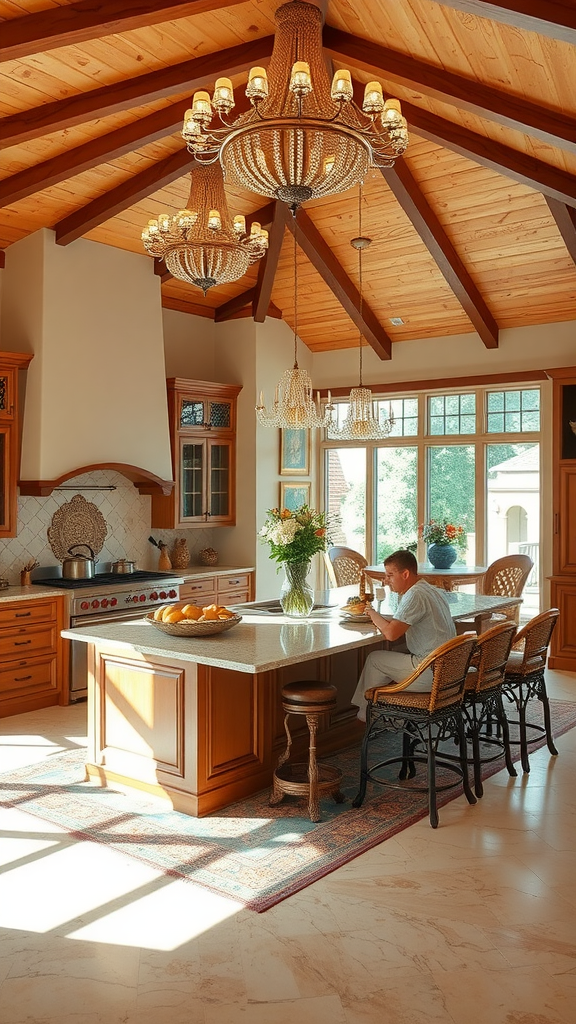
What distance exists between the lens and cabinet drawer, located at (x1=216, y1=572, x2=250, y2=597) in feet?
27.1

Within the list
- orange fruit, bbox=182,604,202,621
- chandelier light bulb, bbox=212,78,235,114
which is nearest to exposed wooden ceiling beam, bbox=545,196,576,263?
chandelier light bulb, bbox=212,78,235,114

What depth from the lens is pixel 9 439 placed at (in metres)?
6.46

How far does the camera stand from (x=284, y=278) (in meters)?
8.71

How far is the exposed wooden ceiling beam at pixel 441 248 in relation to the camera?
6.49 meters

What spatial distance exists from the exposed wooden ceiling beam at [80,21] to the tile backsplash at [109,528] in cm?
377

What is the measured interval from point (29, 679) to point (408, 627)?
10.7 ft

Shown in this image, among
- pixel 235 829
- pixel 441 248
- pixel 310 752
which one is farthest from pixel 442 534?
pixel 235 829

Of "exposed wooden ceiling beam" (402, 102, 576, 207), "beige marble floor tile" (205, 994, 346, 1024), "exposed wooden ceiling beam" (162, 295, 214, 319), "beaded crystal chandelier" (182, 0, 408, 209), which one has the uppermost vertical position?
"exposed wooden ceiling beam" (402, 102, 576, 207)

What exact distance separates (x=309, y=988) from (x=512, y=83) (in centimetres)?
447

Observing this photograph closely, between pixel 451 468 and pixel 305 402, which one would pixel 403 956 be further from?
pixel 451 468

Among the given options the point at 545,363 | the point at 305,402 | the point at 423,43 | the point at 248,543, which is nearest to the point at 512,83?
the point at 423,43

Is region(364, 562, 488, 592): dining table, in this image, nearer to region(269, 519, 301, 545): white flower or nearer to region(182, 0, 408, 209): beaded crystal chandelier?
region(269, 519, 301, 545): white flower

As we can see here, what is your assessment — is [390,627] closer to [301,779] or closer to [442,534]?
[301,779]

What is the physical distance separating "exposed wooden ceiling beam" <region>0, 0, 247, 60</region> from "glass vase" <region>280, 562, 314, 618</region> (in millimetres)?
2889
